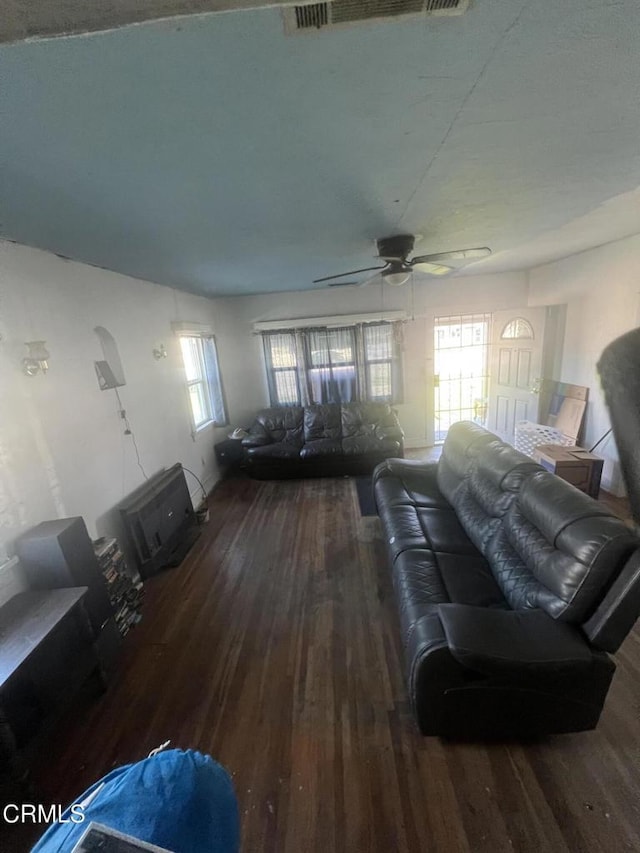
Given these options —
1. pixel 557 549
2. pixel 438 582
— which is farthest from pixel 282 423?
pixel 557 549

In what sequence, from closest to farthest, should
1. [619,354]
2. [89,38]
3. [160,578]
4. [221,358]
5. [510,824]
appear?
[619,354] → [89,38] → [510,824] → [160,578] → [221,358]

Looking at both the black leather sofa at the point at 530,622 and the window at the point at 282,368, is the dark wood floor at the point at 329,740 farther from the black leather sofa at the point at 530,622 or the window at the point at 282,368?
the window at the point at 282,368

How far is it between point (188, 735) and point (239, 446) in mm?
3352

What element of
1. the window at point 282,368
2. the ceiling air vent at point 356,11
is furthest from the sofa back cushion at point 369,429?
the ceiling air vent at point 356,11

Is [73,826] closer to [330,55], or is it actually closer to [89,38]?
[89,38]

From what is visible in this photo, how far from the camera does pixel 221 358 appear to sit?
5129mm

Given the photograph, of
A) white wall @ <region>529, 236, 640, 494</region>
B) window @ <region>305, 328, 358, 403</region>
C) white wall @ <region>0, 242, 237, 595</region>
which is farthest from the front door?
white wall @ <region>0, 242, 237, 595</region>

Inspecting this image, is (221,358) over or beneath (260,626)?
over

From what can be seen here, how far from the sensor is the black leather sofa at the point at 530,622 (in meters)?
1.28

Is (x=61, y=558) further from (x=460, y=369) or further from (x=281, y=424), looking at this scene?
(x=460, y=369)

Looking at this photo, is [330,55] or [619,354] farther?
[330,55]

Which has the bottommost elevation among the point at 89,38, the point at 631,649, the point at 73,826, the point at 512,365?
the point at 631,649

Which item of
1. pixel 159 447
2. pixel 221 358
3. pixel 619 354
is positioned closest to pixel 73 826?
pixel 619 354

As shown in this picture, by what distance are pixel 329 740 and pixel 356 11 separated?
2435 mm
